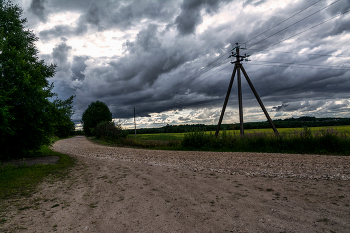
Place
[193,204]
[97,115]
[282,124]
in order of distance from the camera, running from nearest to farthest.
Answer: [193,204], [282,124], [97,115]

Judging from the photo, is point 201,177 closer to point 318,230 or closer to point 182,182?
point 182,182

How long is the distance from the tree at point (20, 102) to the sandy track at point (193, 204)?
243 inches

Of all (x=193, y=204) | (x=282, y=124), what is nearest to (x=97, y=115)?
(x=282, y=124)

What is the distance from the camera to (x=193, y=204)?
4.61 meters

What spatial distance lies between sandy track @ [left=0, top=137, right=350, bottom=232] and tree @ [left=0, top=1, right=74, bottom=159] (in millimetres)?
6176

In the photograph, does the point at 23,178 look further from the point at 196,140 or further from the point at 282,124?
the point at 282,124

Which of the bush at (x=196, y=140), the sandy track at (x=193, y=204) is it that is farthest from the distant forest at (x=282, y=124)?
the sandy track at (x=193, y=204)

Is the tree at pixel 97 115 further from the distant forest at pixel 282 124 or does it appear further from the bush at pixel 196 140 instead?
the bush at pixel 196 140

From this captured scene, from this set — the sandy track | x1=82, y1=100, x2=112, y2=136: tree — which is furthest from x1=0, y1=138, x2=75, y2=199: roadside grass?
x1=82, y1=100, x2=112, y2=136: tree

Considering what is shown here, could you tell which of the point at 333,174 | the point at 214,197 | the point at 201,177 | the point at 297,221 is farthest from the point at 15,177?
the point at 333,174

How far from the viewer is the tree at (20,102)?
10.6 metres

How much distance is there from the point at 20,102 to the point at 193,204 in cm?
1168

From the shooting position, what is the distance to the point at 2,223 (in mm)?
3980

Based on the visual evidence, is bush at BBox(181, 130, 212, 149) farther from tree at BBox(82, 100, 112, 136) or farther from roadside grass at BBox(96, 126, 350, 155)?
tree at BBox(82, 100, 112, 136)
